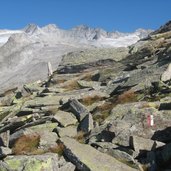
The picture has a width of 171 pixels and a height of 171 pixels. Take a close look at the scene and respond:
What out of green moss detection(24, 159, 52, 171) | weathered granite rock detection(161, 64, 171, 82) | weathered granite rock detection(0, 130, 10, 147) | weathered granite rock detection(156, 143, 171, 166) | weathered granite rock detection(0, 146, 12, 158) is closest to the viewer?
weathered granite rock detection(156, 143, 171, 166)

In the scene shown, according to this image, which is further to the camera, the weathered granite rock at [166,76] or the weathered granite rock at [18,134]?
the weathered granite rock at [166,76]

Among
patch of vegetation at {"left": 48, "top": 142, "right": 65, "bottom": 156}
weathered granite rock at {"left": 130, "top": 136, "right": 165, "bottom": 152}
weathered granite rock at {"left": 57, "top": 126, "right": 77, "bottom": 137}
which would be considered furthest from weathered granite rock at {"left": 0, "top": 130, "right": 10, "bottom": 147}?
weathered granite rock at {"left": 130, "top": 136, "right": 165, "bottom": 152}

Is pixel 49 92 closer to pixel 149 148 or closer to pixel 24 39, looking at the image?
pixel 149 148

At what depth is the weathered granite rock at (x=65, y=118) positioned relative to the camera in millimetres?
31541

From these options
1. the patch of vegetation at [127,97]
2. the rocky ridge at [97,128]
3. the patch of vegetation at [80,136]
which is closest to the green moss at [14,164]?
the rocky ridge at [97,128]

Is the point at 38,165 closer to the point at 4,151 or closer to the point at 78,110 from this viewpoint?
the point at 4,151

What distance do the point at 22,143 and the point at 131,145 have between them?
7872mm

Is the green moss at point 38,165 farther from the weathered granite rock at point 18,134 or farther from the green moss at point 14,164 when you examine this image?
the weathered granite rock at point 18,134

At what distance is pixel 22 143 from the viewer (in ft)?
94.2

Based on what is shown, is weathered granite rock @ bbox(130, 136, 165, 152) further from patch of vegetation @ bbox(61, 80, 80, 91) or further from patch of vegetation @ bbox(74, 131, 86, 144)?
patch of vegetation @ bbox(61, 80, 80, 91)

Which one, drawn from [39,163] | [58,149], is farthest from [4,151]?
[39,163]

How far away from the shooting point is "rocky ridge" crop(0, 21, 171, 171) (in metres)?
23.0

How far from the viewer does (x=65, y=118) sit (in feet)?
106

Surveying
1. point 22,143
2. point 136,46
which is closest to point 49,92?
point 22,143
